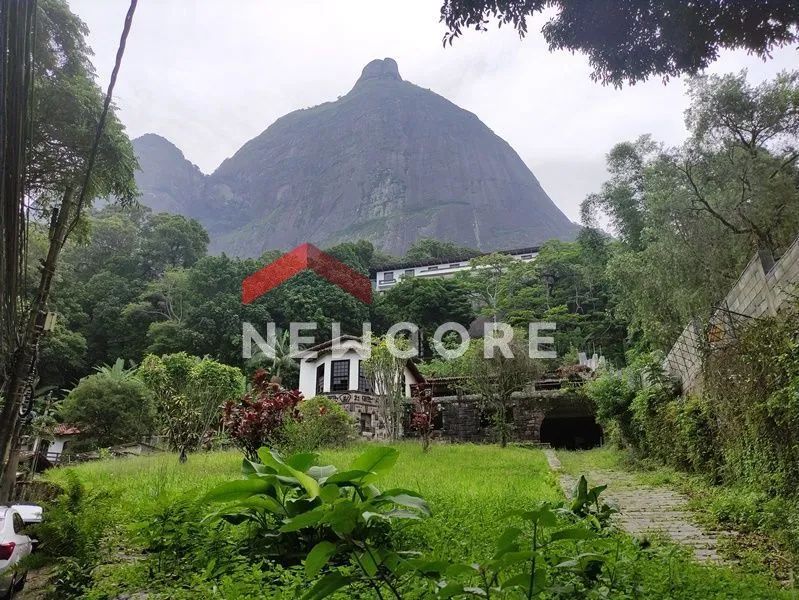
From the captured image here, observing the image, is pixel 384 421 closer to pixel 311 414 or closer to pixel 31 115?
pixel 311 414

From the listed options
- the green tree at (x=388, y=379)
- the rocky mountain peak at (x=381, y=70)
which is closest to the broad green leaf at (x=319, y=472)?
the green tree at (x=388, y=379)

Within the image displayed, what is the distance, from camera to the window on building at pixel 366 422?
62.6 ft

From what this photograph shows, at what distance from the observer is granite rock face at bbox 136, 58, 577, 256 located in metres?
95.4

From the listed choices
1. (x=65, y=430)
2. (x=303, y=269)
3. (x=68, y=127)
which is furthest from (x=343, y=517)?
(x=303, y=269)

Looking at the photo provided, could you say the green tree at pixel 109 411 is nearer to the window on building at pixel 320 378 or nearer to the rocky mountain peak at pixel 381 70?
the window on building at pixel 320 378

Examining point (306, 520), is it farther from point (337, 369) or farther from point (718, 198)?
point (337, 369)

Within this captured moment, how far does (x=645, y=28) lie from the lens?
14.5ft

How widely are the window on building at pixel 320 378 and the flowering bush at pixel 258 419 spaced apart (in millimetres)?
12648

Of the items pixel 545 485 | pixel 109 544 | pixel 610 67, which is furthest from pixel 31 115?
pixel 545 485

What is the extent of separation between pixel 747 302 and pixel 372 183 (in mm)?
101640

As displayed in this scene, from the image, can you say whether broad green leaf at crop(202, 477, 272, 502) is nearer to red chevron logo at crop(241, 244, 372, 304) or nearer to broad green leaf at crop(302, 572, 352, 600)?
broad green leaf at crop(302, 572, 352, 600)

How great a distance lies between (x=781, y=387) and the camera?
515 centimetres

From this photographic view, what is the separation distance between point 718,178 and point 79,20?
48.2ft

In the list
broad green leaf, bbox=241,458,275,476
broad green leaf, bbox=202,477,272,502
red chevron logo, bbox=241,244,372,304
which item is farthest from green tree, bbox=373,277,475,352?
broad green leaf, bbox=202,477,272,502
